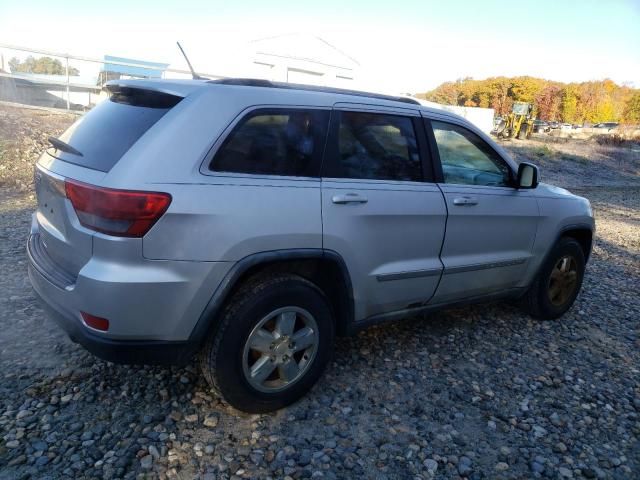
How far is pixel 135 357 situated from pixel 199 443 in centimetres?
57

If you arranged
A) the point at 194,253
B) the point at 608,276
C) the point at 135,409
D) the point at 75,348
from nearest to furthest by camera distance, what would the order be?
the point at 194,253 → the point at 135,409 → the point at 75,348 → the point at 608,276

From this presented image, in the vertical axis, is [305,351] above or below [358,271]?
below

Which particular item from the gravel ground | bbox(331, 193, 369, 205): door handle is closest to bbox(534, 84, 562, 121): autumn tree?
the gravel ground

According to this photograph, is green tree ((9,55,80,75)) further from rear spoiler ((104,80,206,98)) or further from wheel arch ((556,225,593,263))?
wheel arch ((556,225,593,263))

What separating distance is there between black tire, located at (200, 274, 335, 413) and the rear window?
952mm

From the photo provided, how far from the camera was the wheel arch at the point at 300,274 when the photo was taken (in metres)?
2.52

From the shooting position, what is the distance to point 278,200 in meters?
2.64

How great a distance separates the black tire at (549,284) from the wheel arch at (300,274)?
2.14m

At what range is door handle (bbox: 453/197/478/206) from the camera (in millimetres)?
3457

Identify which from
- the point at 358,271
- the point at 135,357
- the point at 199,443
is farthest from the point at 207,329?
the point at 358,271

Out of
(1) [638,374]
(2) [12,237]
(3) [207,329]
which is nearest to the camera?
(3) [207,329]

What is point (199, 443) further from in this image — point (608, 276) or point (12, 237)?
point (608, 276)

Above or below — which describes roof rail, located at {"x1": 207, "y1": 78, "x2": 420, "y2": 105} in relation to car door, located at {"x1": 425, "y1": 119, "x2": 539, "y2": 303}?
above

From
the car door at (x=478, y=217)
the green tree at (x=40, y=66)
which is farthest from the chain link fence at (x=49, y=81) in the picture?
the car door at (x=478, y=217)
